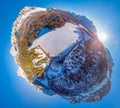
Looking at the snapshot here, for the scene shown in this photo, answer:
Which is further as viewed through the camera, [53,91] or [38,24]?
[38,24]

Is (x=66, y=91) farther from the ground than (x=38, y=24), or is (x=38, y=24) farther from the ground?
(x=38, y=24)

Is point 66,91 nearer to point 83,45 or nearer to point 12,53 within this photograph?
point 83,45

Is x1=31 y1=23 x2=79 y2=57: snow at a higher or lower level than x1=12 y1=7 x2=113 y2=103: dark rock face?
higher

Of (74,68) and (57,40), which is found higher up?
(57,40)

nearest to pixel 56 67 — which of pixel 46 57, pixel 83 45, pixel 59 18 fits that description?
pixel 46 57

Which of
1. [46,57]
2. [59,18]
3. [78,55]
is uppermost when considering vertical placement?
[59,18]

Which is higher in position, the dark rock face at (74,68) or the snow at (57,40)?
the snow at (57,40)

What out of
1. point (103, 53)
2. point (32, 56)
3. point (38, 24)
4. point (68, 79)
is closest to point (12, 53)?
point (32, 56)
